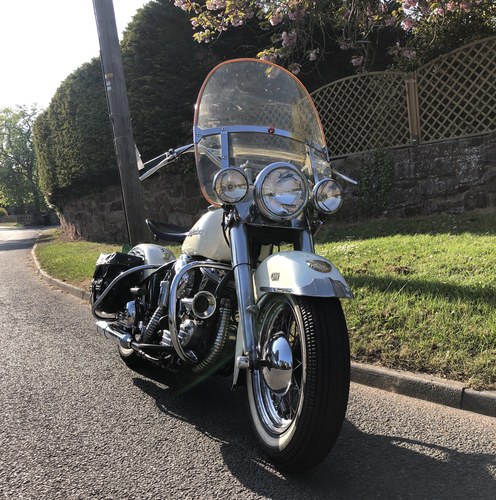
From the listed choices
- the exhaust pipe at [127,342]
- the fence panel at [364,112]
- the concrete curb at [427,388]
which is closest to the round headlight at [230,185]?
the exhaust pipe at [127,342]

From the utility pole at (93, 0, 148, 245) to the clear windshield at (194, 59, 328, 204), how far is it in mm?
3798

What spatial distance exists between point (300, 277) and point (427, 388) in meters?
1.60

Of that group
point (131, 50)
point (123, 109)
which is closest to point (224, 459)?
point (123, 109)

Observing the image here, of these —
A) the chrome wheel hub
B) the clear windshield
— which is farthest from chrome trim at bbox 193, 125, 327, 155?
the chrome wheel hub

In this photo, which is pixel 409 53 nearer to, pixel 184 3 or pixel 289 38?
pixel 289 38

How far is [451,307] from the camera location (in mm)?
4082

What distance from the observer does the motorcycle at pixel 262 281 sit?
2.40 m

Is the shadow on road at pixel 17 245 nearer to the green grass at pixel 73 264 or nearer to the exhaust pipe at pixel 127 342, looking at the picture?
the green grass at pixel 73 264

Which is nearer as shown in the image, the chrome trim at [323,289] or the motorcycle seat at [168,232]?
the chrome trim at [323,289]

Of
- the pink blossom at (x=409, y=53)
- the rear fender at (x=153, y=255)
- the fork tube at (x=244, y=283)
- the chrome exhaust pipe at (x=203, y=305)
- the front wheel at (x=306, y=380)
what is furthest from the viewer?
the pink blossom at (x=409, y=53)

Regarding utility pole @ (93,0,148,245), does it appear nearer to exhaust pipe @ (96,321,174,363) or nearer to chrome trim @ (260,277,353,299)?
exhaust pipe @ (96,321,174,363)

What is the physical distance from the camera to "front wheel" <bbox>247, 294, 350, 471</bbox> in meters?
2.33

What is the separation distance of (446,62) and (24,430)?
317 inches

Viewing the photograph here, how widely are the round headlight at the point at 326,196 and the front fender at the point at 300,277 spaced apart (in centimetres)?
35
